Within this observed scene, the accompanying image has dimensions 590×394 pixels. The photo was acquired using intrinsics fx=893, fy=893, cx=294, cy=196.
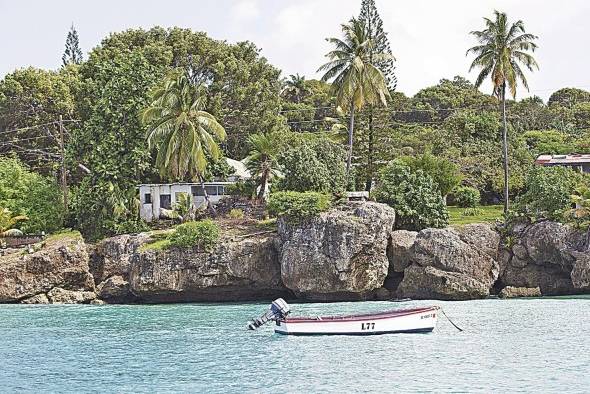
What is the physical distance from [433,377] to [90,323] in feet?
75.5

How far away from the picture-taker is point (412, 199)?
2338 inches

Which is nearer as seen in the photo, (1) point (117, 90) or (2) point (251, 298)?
(2) point (251, 298)

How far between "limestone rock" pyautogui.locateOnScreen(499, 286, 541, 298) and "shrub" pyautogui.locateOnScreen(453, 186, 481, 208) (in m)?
15.3

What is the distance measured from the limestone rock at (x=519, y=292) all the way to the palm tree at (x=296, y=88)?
6218cm

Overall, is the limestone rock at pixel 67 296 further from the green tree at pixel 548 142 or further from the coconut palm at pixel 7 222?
the green tree at pixel 548 142

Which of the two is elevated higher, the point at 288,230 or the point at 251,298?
the point at 288,230

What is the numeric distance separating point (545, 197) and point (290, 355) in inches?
1076

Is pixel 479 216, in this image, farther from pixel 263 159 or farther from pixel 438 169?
pixel 263 159

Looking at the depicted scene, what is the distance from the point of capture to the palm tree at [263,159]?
6312 cm

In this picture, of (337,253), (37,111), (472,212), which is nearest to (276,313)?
(337,253)

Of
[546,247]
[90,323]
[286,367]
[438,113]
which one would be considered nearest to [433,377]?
[286,367]

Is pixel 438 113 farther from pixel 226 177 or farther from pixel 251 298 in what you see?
pixel 251 298

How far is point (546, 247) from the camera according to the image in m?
55.4

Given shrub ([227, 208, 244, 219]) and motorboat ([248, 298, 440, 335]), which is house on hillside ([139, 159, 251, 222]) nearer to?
shrub ([227, 208, 244, 219])
